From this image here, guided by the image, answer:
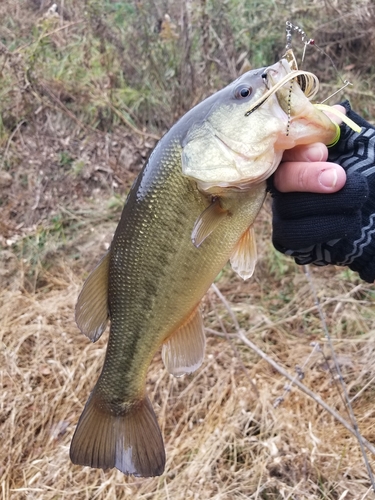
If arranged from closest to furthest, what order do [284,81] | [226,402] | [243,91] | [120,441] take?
[284,81] → [243,91] → [120,441] → [226,402]

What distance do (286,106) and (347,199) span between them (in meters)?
0.36

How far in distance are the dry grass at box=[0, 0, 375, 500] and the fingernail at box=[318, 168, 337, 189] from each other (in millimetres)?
1382

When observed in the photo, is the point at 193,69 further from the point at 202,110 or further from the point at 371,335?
the point at 202,110

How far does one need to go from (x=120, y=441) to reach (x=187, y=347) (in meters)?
0.45

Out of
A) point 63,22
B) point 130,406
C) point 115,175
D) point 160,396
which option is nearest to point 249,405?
point 160,396

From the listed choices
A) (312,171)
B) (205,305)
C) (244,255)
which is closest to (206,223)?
(244,255)

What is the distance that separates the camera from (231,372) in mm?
3047

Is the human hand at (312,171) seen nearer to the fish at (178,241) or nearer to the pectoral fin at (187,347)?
the fish at (178,241)

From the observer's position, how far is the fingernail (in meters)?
1.45

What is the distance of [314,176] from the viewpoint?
1446mm

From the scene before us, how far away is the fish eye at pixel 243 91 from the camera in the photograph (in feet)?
4.66

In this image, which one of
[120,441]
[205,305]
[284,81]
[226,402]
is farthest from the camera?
[205,305]

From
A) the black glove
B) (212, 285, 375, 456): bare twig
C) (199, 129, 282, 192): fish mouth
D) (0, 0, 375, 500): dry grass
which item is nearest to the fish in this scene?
(199, 129, 282, 192): fish mouth

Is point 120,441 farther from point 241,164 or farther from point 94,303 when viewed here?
point 241,164
